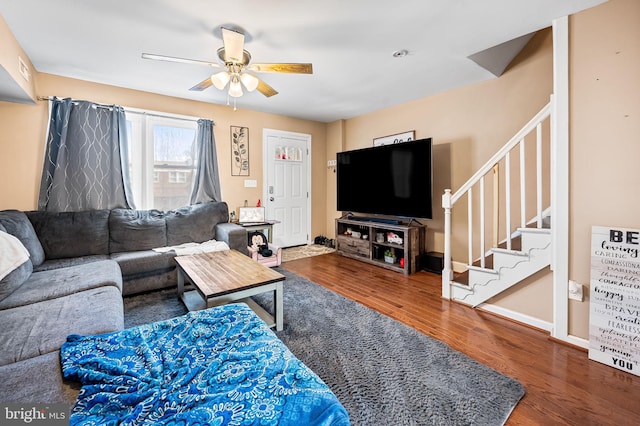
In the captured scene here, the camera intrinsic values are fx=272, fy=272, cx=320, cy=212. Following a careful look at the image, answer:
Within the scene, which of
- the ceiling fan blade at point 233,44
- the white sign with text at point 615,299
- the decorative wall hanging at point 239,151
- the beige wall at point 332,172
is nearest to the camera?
the white sign with text at point 615,299

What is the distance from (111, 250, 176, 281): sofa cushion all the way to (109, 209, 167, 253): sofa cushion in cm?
15

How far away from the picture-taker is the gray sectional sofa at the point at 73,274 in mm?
1101

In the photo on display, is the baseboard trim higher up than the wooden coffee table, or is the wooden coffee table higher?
the wooden coffee table

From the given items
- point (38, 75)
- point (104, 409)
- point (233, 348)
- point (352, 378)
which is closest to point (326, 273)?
point (352, 378)

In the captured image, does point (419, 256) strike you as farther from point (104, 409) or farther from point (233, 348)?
point (104, 409)

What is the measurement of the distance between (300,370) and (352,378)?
0.76 meters

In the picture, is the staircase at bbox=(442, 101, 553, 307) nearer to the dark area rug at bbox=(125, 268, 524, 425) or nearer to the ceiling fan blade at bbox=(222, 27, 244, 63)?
the dark area rug at bbox=(125, 268, 524, 425)

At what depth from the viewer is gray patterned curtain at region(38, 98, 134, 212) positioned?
118 inches

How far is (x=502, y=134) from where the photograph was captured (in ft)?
10.3

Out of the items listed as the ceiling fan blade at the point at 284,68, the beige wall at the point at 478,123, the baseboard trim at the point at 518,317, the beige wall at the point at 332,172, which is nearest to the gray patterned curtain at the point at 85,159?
the ceiling fan blade at the point at 284,68

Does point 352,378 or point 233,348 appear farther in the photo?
point 352,378

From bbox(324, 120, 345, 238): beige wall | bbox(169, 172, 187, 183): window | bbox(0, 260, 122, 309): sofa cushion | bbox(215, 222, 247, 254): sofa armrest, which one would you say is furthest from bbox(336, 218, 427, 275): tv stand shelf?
bbox(0, 260, 122, 309): sofa cushion

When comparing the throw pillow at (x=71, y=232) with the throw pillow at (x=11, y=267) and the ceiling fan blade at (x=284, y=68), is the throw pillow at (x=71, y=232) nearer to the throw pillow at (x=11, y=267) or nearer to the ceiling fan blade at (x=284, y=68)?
the throw pillow at (x=11, y=267)

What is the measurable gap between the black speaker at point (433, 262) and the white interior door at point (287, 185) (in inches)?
91.4
